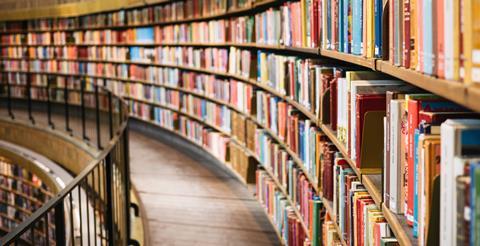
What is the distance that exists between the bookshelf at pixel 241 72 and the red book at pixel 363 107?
6 cm

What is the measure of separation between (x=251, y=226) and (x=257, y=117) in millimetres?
858

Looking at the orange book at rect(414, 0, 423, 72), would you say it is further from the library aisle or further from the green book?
the library aisle

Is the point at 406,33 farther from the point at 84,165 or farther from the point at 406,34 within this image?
the point at 84,165

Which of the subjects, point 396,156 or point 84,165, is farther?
point 84,165

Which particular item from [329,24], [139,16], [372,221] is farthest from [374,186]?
[139,16]

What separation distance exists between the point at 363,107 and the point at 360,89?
2.7 inches

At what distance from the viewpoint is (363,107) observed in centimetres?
206

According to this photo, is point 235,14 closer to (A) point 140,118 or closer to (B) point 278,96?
(B) point 278,96

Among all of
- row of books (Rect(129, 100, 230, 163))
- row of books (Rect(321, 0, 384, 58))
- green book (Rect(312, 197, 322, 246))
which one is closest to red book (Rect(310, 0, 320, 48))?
row of books (Rect(321, 0, 384, 58))

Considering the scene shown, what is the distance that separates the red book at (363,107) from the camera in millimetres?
2014

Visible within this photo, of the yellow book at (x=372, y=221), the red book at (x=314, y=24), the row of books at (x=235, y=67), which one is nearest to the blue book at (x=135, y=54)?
the row of books at (x=235, y=67)

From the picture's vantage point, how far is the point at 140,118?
9.24m

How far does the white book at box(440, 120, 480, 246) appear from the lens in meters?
1.19

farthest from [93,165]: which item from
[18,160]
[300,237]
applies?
[18,160]
